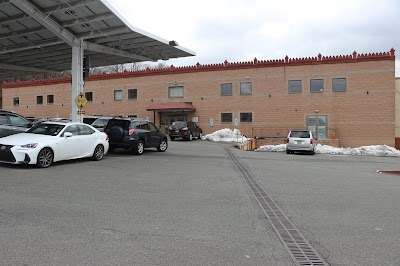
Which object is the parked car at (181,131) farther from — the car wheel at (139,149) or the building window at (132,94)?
the car wheel at (139,149)

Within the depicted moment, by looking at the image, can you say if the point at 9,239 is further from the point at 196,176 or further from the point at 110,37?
the point at 110,37

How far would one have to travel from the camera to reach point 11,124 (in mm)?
14273

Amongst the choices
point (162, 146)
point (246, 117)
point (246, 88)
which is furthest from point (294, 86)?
point (162, 146)

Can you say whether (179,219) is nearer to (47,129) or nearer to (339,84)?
(47,129)

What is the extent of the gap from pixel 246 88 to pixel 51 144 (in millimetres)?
24702

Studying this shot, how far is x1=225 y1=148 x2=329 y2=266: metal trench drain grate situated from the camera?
14.5ft

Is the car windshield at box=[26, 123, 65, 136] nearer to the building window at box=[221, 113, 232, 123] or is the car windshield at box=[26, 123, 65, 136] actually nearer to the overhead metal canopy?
the overhead metal canopy

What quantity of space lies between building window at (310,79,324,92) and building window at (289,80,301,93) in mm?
1077

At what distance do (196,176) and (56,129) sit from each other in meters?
5.19

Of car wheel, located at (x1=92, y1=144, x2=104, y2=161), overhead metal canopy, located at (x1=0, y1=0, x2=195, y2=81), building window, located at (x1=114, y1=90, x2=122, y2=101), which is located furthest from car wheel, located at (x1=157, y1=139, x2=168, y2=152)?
building window, located at (x1=114, y1=90, x2=122, y2=101)

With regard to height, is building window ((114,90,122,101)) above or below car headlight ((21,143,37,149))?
above

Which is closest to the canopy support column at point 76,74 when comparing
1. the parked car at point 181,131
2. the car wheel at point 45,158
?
the car wheel at point 45,158

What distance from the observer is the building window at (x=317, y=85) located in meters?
32.4

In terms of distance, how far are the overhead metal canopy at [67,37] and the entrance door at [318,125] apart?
15427 mm
